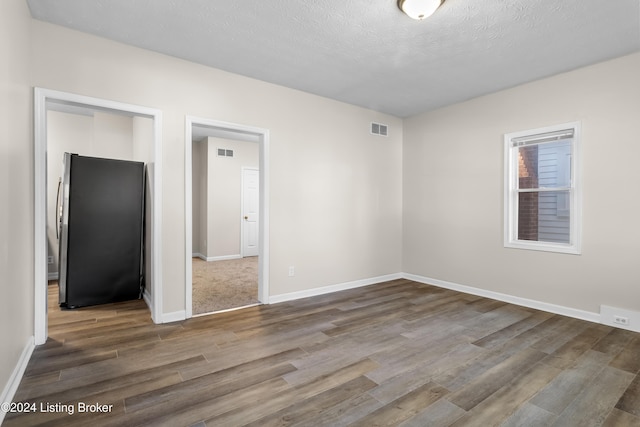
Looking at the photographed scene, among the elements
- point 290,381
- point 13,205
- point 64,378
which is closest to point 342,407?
point 290,381

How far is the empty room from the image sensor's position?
6.77 ft

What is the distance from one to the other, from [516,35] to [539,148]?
1709 millimetres

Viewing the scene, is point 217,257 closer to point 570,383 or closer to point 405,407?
point 405,407

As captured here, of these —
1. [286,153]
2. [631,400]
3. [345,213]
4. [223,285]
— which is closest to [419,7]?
[286,153]

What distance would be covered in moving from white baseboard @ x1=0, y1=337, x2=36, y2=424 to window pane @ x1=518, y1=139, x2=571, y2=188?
528 centimetres

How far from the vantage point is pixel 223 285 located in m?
4.95

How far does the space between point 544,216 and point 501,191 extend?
580 millimetres

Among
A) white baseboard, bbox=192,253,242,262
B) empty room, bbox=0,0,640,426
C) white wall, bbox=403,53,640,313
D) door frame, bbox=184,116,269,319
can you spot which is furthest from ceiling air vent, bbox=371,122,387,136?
white baseboard, bbox=192,253,242,262

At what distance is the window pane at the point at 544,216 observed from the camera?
3725mm

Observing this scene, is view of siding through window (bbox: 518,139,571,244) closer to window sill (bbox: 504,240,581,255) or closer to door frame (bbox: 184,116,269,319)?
window sill (bbox: 504,240,581,255)

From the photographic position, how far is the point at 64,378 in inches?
86.7

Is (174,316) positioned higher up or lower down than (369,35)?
lower down

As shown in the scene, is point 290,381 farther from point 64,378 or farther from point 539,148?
point 539,148

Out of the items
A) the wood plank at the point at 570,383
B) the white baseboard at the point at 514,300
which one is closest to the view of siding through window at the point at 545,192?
the white baseboard at the point at 514,300
